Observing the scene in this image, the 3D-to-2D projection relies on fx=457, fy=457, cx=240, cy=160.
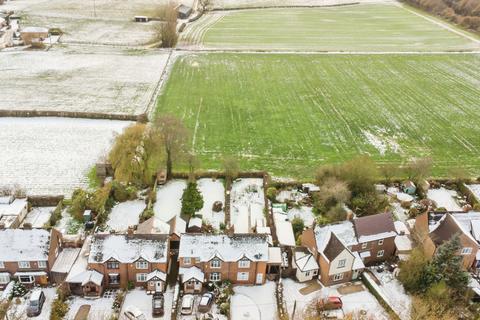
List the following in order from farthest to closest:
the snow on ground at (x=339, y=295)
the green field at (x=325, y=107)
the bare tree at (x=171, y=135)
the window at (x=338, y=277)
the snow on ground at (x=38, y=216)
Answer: the green field at (x=325, y=107) → the bare tree at (x=171, y=135) → the snow on ground at (x=38, y=216) → the window at (x=338, y=277) → the snow on ground at (x=339, y=295)

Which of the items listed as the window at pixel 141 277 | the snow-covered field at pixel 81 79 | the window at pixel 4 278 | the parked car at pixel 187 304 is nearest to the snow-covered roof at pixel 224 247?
the parked car at pixel 187 304

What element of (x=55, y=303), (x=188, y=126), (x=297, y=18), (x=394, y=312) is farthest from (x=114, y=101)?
(x=297, y=18)

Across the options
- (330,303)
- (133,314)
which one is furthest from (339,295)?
(133,314)

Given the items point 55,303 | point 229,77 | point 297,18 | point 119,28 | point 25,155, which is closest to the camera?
point 55,303

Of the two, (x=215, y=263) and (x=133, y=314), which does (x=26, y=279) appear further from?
(x=215, y=263)

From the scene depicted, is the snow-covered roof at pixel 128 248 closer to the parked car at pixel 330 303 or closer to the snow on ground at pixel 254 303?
the snow on ground at pixel 254 303

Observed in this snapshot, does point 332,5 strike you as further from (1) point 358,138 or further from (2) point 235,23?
(1) point 358,138
